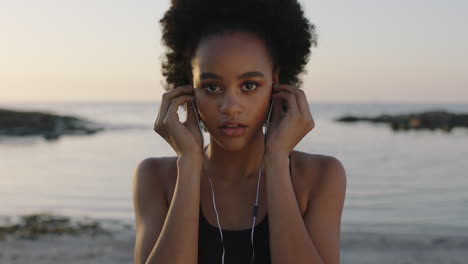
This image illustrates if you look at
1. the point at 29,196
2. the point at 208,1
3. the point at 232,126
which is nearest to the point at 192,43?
the point at 208,1

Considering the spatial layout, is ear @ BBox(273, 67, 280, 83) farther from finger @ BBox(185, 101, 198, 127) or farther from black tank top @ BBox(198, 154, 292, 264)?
black tank top @ BBox(198, 154, 292, 264)

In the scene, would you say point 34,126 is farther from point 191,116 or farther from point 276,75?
point 276,75

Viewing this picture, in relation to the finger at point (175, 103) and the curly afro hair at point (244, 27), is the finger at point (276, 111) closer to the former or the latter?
the curly afro hair at point (244, 27)

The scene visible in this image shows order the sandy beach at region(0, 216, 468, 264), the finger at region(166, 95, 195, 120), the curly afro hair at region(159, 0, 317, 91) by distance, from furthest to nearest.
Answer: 1. the sandy beach at region(0, 216, 468, 264)
2. the finger at region(166, 95, 195, 120)
3. the curly afro hair at region(159, 0, 317, 91)

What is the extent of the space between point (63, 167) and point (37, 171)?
108cm

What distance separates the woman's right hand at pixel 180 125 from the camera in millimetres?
2930

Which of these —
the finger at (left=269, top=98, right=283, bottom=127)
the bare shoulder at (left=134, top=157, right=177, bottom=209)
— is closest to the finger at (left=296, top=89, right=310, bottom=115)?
the finger at (left=269, top=98, right=283, bottom=127)

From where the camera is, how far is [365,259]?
23.7 feet

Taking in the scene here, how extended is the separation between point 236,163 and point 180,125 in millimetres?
503

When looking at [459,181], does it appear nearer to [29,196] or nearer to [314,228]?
[29,196]

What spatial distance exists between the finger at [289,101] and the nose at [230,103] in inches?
12.1

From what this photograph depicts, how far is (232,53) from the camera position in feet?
9.12

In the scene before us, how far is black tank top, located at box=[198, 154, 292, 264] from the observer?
2.85 m

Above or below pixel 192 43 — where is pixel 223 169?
below
